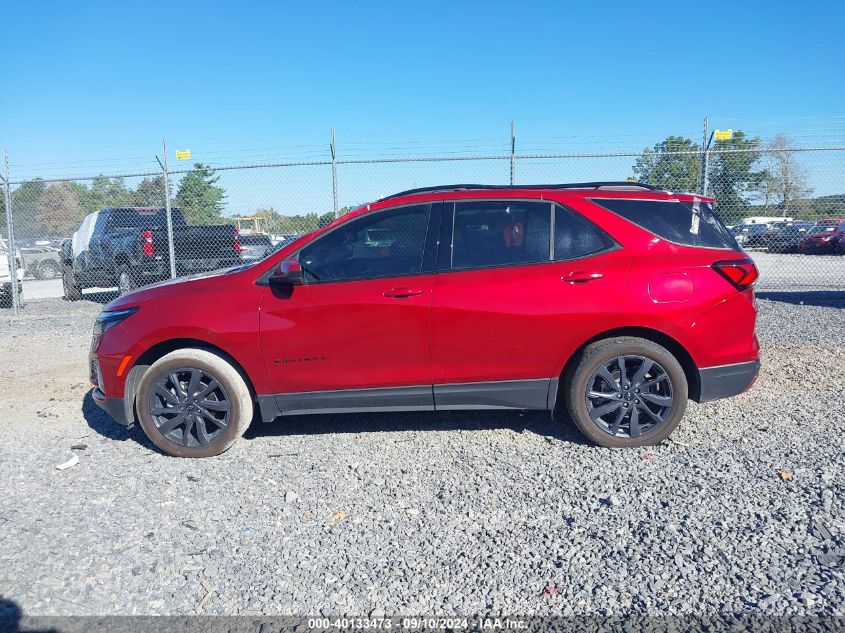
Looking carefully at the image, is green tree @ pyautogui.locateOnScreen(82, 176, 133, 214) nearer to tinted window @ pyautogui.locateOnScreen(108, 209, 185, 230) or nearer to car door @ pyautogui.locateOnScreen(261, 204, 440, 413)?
tinted window @ pyautogui.locateOnScreen(108, 209, 185, 230)

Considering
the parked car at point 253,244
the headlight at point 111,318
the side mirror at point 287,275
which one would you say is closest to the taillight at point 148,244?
the parked car at point 253,244

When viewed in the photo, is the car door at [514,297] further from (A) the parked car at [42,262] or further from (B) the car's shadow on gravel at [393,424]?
(A) the parked car at [42,262]

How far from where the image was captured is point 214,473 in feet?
13.9

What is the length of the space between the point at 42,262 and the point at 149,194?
11258 mm

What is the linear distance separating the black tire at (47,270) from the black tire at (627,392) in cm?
2131

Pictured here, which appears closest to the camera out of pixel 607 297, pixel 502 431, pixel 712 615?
pixel 712 615

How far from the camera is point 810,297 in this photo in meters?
10.6

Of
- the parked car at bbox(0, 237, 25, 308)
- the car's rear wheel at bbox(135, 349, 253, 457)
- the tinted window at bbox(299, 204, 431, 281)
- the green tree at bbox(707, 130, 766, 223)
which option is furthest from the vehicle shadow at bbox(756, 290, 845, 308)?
the parked car at bbox(0, 237, 25, 308)

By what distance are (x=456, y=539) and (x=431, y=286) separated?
1668 mm

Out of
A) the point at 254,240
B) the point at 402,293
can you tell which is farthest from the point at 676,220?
the point at 254,240

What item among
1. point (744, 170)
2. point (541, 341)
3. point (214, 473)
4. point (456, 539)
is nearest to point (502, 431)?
point (541, 341)

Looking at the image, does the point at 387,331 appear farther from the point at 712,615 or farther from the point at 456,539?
the point at 712,615

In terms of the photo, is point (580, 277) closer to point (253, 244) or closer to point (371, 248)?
point (371, 248)

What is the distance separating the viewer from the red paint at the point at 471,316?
4211 mm
